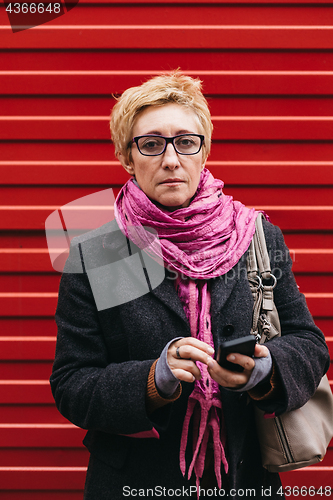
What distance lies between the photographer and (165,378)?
1.21 m

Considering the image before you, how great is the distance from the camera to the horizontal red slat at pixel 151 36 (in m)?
2.31

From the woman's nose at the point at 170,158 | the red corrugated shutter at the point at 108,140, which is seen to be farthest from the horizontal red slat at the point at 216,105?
the woman's nose at the point at 170,158

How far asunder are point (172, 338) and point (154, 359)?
0.10 m

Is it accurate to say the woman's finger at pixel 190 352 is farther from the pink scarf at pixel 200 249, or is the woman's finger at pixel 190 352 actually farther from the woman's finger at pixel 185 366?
the pink scarf at pixel 200 249

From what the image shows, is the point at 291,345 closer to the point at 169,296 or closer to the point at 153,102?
the point at 169,296

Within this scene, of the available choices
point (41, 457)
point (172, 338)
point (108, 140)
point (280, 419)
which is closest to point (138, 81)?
point (108, 140)

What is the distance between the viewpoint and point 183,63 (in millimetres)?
2342

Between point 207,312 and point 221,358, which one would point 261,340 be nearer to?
point 207,312

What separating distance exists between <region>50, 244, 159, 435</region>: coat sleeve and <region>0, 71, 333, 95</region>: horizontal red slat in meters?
1.36

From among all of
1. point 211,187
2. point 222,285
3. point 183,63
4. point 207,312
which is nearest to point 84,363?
point 207,312

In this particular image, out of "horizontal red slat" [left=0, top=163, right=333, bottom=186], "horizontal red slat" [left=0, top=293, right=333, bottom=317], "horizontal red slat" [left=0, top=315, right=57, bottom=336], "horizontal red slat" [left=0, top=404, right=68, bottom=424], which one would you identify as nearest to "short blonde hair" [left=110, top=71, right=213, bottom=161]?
"horizontal red slat" [left=0, top=163, right=333, bottom=186]

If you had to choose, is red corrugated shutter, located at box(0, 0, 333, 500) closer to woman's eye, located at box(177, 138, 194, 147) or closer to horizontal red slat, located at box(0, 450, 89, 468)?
horizontal red slat, located at box(0, 450, 89, 468)

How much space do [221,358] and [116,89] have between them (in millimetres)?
1846

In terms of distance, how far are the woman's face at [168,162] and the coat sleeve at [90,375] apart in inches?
17.9
